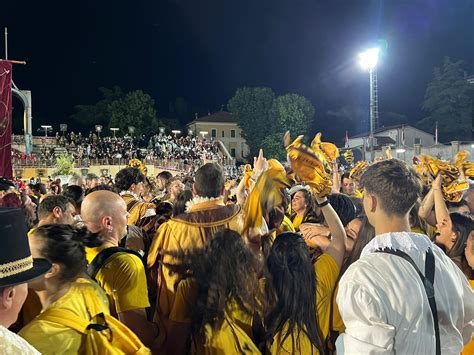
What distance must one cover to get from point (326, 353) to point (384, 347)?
1748 mm

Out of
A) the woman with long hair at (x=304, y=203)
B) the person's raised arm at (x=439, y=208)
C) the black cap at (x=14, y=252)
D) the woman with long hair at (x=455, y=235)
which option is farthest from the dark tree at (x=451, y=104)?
the black cap at (x=14, y=252)

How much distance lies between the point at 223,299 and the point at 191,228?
1.21 m

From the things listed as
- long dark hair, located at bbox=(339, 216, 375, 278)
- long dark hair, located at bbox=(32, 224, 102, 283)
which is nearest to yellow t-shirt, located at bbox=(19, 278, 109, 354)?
long dark hair, located at bbox=(32, 224, 102, 283)

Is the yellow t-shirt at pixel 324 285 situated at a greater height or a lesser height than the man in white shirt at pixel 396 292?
lesser

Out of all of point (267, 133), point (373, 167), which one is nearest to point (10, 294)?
point (373, 167)

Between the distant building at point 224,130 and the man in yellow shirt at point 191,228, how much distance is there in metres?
87.0

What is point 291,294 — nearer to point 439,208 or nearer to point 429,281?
A: point 429,281

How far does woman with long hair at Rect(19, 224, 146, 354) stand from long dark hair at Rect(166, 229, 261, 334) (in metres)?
0.81

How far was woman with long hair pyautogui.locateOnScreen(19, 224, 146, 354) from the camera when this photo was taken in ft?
7.59

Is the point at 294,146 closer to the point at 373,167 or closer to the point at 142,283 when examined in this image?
the point at 373,167

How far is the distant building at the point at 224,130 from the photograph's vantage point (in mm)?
92188

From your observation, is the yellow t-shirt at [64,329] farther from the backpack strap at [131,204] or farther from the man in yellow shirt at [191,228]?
the backpack strap at [131,204]

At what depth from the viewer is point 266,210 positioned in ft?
15.3

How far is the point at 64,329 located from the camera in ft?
7.77
